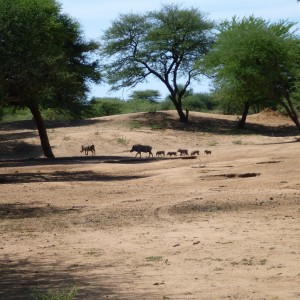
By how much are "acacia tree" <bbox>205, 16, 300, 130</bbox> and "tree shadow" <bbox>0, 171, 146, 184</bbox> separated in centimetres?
1800

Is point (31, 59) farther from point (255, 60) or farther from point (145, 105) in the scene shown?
point (145, 105)

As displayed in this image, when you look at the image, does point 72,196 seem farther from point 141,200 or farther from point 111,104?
point 111,104

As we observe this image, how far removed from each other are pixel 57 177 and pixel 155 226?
10.7 m

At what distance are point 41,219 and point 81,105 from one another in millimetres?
21811

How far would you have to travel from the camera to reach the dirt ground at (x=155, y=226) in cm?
895

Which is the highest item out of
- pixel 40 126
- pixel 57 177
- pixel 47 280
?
pixel 40 126

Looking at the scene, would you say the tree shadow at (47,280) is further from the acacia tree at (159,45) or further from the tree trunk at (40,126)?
the acacia tree at (159,45)

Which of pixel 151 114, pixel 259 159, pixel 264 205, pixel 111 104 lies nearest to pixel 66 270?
pixel 264 205

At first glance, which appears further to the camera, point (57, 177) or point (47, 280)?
point (57, 177)

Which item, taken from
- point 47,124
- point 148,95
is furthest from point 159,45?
point 148,95

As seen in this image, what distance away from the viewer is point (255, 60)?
41781 mm

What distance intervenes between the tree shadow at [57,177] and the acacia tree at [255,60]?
1800cm

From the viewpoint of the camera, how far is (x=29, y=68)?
23.8 m

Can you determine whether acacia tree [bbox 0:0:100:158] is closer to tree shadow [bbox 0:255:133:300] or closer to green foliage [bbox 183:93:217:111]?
tree shadow [bbox 0:255:133:300]
